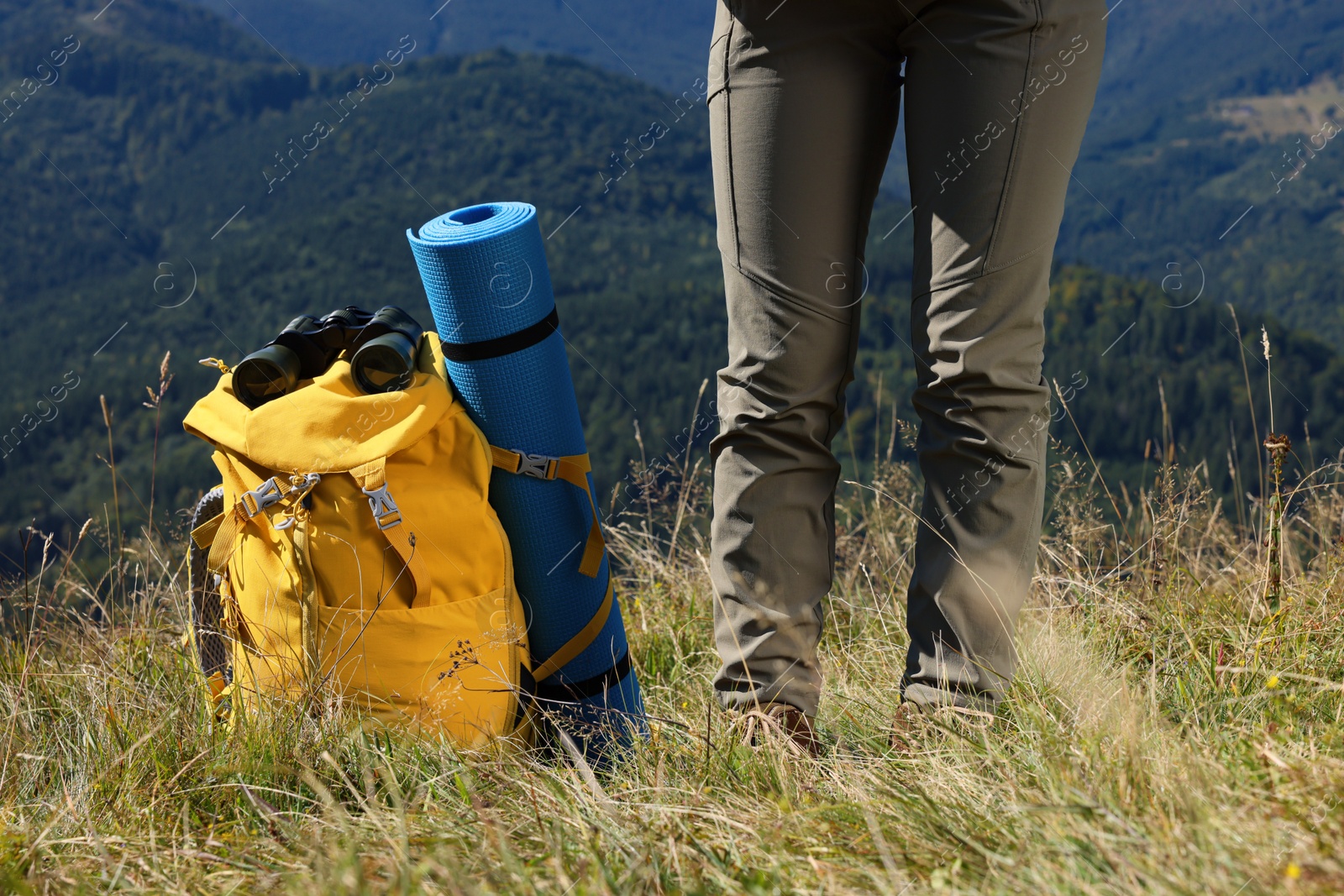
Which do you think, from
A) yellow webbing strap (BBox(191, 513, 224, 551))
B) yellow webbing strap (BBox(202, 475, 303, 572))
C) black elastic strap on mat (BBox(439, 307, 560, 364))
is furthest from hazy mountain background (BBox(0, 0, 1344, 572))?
black elastic strap on mat (BBox(439, 307, 560, 364))

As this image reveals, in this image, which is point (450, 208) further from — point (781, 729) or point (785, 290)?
point (781, 729)

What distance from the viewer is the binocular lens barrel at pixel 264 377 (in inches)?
66.8

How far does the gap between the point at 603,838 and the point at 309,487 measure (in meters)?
0.83

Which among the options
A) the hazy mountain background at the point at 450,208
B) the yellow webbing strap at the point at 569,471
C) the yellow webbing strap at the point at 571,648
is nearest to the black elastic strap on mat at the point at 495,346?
the yellow webbing strap at the point at 569,471

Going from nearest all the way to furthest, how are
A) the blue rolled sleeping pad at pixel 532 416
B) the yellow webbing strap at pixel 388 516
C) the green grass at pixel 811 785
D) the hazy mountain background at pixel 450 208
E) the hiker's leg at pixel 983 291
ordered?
the green grass at pixel 811 785
the hiker's leg at pixel 983 291
the yellow webbing strap at pixel 388 516
the blue rolled sleeping pad at pixel 532 416
the hazy mountain background at pixel 450 208

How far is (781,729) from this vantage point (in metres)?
1.26

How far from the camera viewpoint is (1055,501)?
89.7 inches

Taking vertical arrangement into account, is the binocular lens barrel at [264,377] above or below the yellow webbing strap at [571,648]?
above

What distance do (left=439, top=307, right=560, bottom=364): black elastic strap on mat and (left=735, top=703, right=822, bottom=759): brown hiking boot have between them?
767 mm

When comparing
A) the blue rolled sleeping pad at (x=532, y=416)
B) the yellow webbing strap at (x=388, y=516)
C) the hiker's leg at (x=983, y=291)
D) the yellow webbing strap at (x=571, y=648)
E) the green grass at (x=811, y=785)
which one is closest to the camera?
the green grass at (x=811, y=785)

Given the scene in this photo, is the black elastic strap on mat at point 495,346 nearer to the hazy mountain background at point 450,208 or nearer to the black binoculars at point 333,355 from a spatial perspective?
the black binoculars at point 333,355

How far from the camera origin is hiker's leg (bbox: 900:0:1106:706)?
1212mm

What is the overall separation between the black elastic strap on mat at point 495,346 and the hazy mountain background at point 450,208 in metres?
1.07

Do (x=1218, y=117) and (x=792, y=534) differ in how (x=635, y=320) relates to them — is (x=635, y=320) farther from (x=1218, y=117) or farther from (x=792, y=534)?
(x=1218, y=117)
